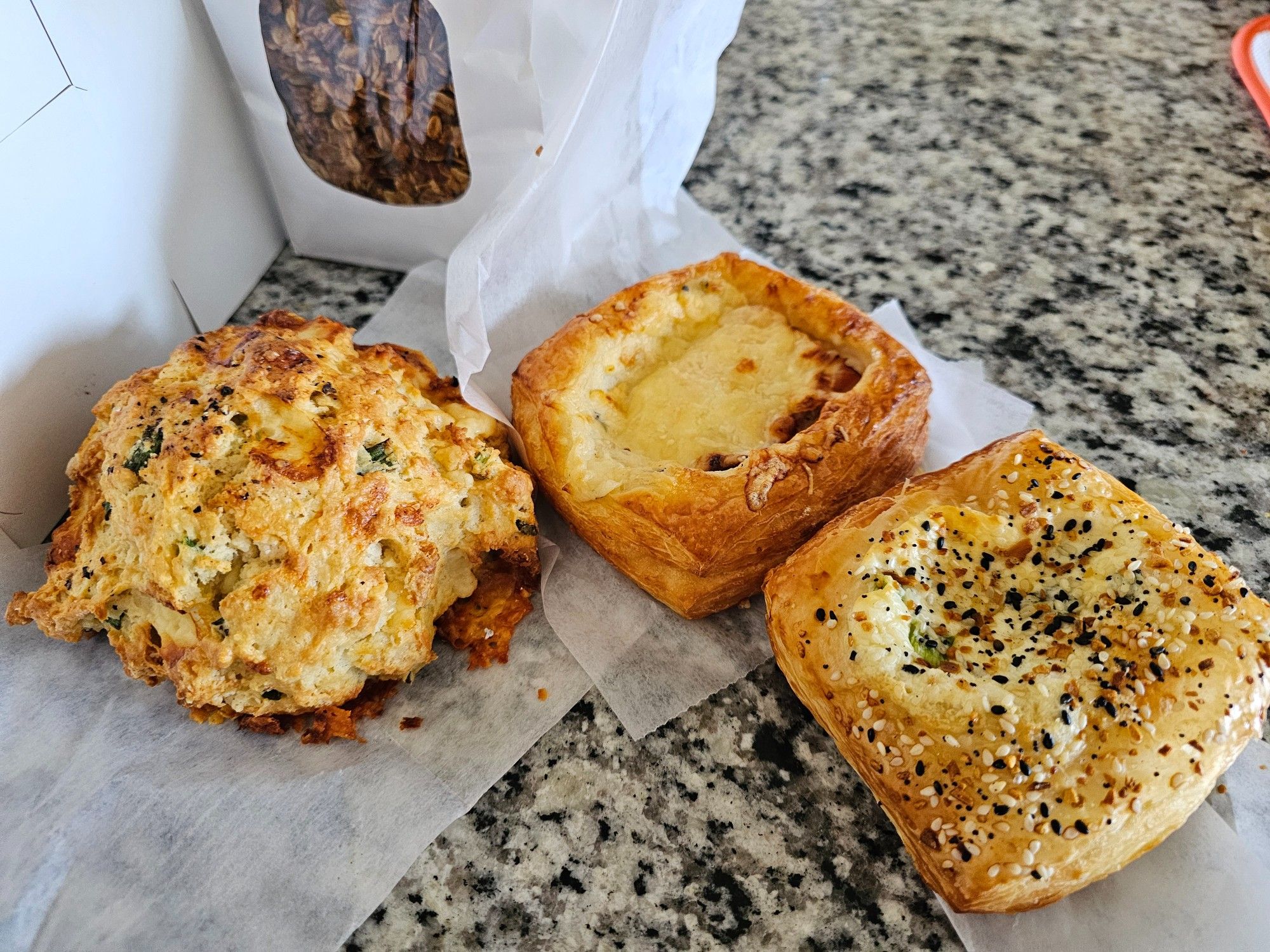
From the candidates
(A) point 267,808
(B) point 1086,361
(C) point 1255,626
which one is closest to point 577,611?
(A) point 267,808

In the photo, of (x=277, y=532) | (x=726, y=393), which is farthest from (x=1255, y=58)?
(x=277, y=532)

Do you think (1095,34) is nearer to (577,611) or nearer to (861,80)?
(861,80)

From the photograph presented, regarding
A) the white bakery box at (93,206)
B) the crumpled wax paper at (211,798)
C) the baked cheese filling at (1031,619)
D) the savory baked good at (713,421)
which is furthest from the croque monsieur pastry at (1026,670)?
the white bakery box at (93,206)

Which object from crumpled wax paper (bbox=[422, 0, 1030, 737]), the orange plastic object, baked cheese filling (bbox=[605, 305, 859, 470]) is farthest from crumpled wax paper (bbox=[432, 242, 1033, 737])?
the orange plastic object

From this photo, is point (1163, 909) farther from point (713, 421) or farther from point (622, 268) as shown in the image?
point (622, 268)

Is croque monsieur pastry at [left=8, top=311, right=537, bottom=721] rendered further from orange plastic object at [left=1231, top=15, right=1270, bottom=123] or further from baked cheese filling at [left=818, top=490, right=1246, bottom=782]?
orange plastic object at [left=1231, top=15, right=1270, bottom=123]
